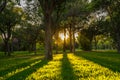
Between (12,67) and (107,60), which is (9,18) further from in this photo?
(12,67)

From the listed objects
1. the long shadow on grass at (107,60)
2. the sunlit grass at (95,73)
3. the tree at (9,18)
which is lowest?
the sunlit grass at (95,73)

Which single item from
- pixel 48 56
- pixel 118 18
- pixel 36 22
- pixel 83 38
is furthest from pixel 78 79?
pixel 83 38

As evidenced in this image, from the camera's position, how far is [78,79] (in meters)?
12.3

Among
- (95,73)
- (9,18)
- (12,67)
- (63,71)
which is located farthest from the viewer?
(9,18)

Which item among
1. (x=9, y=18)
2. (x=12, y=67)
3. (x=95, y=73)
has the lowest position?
(x=95, y=73)

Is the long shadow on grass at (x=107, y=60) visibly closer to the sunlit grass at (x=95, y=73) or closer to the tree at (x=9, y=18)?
the sunlit grass at (x=95, y=73)

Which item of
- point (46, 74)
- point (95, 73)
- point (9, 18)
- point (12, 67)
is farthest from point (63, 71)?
point (9, 18)

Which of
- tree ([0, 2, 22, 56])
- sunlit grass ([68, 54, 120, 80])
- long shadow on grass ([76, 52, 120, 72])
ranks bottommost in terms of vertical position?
sunlit grass ([68, 54, 120, 80])

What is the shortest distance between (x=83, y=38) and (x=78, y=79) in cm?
7423

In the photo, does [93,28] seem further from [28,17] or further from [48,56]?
[48,56]

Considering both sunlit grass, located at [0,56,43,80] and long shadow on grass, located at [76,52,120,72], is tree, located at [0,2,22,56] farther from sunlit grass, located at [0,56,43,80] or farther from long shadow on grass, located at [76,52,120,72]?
sunlit grass, located at [0,56,43,80]

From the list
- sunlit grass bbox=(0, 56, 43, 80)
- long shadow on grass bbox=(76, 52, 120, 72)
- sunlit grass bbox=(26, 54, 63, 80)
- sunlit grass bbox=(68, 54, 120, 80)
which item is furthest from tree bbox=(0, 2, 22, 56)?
sunlit grass bbox=(68, 54, 120, 80)

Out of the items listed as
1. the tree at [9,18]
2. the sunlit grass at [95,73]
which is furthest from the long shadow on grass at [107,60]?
the tree at [9,18]

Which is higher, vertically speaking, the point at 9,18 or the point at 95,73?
the point at 9,18
